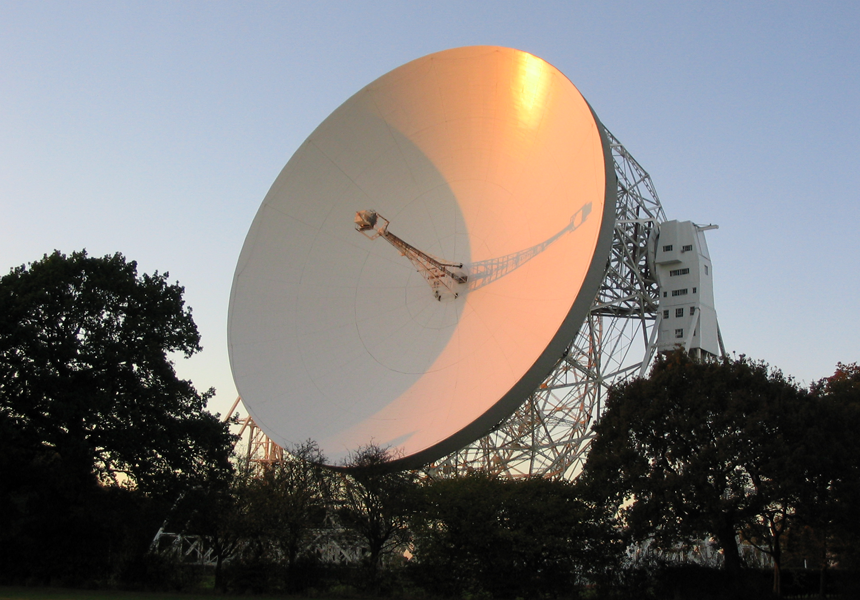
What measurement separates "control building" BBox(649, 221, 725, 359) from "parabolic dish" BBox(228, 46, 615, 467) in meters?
8.13

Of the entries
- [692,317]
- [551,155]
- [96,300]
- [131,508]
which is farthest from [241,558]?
[692,317]

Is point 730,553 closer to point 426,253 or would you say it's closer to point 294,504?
point 294,504

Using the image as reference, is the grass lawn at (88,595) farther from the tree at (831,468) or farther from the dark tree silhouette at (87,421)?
the tree at (831,468)

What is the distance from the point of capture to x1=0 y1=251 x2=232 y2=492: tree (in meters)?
26.7

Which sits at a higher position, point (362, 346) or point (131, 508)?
point (362, 346)

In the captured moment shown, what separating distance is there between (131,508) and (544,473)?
13.9 metres

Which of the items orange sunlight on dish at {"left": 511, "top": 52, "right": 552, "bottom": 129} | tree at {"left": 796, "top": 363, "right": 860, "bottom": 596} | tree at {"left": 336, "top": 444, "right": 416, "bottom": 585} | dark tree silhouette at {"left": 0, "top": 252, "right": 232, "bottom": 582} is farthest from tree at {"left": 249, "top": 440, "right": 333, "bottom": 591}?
tree at {"left": 796, "top": 363, "right": 860, "bottom": 596}

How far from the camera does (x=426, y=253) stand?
1156 inches

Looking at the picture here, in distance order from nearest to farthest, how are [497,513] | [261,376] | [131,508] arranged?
[497,513] → [131,508] → [261,376]

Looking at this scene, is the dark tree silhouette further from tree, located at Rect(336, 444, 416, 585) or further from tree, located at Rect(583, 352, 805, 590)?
tree, located at Rect(583, 352, 805, 590)

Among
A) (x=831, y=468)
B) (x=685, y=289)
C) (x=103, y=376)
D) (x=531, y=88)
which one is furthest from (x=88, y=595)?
(x=685, y=289)

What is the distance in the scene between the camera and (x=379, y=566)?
86.1ft

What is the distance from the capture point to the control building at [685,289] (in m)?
31.3

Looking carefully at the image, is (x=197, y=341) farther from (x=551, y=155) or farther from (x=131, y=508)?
(x=551, y=155)
